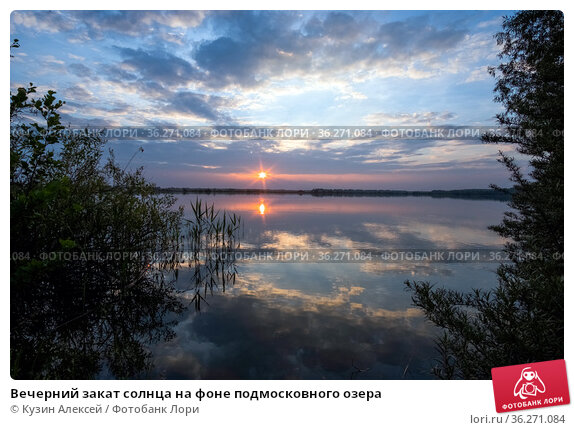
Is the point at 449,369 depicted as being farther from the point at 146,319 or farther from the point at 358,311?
the point at 146,319

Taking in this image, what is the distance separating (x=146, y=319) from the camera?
8930 mm

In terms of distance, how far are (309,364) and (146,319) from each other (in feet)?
18.1
